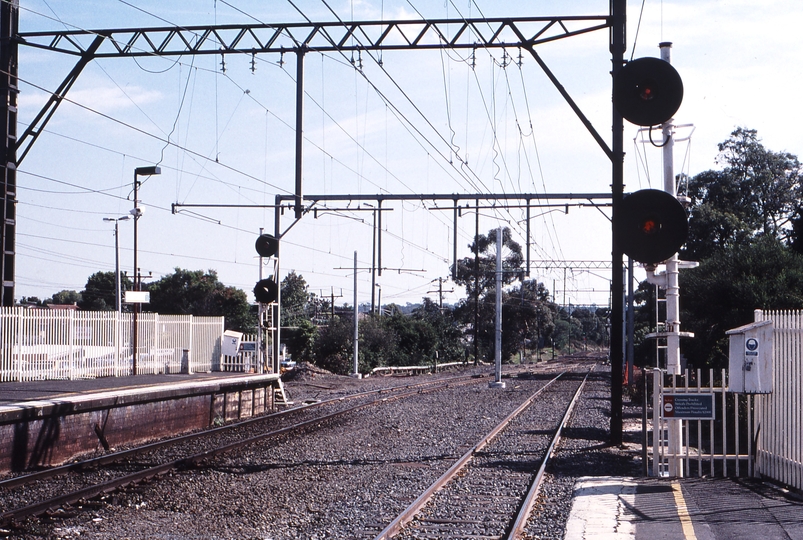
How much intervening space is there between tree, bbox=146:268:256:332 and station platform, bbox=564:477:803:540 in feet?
224

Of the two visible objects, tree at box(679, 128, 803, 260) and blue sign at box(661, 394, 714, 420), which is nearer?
blue sign at box(661, 394, 714, 420)

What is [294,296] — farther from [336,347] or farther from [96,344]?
[96,344]

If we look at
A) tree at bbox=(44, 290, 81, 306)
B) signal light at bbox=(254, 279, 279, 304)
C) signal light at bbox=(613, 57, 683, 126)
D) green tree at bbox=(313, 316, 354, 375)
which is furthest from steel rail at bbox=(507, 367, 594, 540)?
tree at bbox=(44, 290, 81, 306)

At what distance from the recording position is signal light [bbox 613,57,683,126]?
34.6ft

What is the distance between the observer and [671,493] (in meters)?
9.66

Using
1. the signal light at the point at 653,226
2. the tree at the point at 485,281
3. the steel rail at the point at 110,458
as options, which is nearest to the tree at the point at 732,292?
the steel rail at the point at 110,458

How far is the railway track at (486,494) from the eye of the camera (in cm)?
817

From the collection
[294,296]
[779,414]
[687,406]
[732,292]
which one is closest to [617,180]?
[687,406]

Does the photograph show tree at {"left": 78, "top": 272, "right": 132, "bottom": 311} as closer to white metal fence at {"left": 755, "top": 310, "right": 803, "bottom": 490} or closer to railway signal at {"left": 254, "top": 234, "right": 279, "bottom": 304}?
railway signal at {"left": 254, "top": 234, "right": 279, "bottom": 304}

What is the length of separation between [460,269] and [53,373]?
222 feet

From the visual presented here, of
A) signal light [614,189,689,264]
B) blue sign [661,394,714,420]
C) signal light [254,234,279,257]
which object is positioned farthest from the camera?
signal light [254,234,279,257]

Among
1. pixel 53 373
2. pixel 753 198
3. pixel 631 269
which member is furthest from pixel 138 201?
pixel 753 198

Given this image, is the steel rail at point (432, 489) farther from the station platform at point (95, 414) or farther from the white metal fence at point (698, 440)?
the station platform at point (95, 414)

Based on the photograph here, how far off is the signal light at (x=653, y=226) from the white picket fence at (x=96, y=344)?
15.6m
